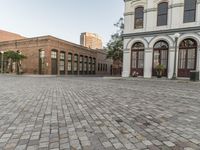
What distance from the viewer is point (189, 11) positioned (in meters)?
17.2

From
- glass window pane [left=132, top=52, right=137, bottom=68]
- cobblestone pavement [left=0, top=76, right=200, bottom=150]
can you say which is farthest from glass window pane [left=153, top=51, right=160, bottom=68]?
cobblestone pavement [left=0, top=76, right=200, bottom=150]

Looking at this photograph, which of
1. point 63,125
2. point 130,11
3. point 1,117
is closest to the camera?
point 63,125

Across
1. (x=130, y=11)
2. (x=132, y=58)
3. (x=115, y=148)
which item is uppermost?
(x=130, y=11)

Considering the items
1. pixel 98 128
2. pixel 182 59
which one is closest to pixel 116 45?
pixel 182 59

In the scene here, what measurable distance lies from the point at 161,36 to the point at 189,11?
341cm

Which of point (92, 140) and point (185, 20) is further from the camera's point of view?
point (185, 20)

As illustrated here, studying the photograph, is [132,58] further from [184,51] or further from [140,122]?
[140,122]

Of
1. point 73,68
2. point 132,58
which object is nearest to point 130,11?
point 132,58

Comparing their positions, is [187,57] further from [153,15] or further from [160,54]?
[153,15]

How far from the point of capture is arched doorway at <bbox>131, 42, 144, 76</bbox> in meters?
19.9

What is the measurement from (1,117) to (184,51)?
17518mm

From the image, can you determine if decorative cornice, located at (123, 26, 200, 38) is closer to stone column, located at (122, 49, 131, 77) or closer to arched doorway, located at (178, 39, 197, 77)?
arched doorway, located at (178, 39, 197, 77)

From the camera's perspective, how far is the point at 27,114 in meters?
4.28

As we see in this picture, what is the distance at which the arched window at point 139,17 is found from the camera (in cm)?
1978
